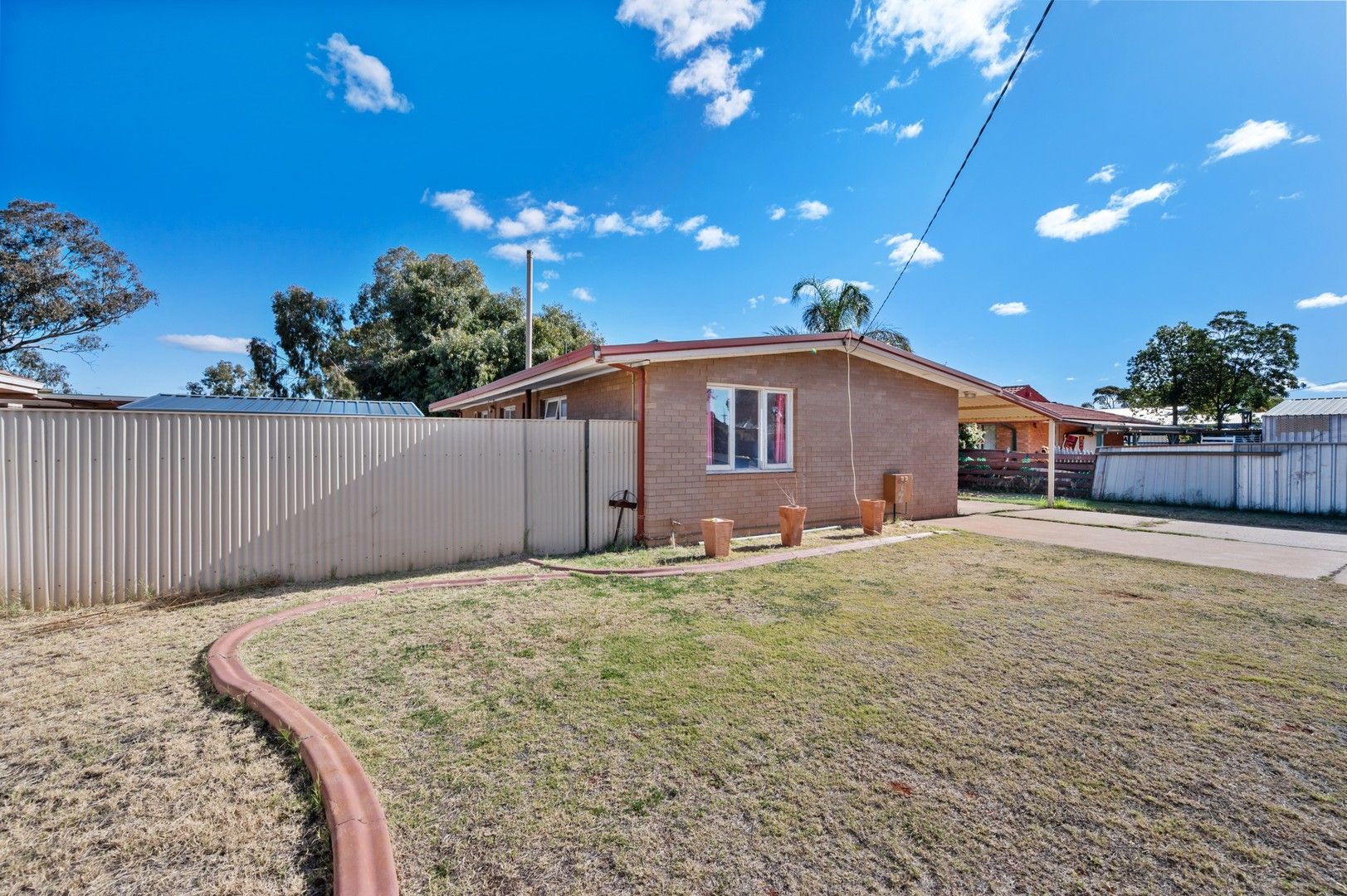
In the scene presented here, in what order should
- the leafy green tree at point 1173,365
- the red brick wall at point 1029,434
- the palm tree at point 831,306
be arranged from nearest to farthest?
the palm tree at point 831,306 < the red brick wall at point 1029,434 < the leafy green tree at point 1173,365

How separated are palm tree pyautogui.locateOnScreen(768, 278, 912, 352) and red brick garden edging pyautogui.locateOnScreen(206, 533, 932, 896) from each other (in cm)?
1853

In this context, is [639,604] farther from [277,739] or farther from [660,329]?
[660,329]

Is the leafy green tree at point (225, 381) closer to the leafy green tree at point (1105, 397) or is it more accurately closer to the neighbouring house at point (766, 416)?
the neighbouring house at point (766, 416)

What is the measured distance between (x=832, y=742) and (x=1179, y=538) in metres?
9.83

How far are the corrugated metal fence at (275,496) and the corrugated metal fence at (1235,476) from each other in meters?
15.5

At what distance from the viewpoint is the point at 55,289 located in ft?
73.5

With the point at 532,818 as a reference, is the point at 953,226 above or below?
above

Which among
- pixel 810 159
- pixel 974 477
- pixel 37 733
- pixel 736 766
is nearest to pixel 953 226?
pixel 810 159

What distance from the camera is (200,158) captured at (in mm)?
14164

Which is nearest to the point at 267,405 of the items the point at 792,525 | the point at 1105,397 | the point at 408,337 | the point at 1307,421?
the point at 792,525

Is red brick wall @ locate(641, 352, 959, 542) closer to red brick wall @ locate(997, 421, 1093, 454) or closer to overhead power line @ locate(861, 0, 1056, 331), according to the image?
overhead power line @ locate(861, 0, 1056, 331)

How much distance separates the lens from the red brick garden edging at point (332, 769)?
182 centimetres

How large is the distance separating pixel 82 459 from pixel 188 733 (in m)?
4.05

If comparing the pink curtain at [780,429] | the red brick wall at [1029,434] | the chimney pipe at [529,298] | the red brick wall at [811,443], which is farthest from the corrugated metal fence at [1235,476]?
the chimney pipe at [529,298]
